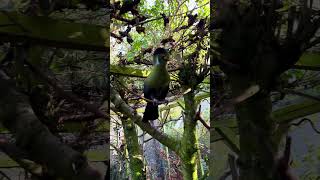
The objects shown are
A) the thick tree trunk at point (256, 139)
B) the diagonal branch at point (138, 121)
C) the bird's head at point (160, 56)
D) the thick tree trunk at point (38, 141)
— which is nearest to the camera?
the thick tree trunk at point (38, 141)

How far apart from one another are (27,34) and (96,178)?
97cm

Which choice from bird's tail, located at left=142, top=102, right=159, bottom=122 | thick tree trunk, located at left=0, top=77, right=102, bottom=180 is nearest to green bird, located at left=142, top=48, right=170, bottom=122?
bird's tail, located at left=142, top=102, right=159, bottom=122

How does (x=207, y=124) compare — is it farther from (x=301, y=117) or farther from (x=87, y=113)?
(x=87, y=113)

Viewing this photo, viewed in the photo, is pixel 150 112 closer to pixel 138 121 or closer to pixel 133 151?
pixel 138 121

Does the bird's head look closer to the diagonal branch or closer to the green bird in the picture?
the green bird

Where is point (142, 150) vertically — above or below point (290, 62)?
below

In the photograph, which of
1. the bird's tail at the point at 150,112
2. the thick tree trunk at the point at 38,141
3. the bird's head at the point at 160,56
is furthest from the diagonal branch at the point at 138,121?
the thick tree trunk at the point at 38,141

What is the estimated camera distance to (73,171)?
0.44 m

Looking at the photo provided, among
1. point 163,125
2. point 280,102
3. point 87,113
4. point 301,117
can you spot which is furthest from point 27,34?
point 301,117

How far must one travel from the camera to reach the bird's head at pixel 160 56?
5.33ft

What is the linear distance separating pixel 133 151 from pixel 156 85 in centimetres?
27

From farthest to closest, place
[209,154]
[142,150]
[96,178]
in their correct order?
[142,150] < [209,154] < [96,178]

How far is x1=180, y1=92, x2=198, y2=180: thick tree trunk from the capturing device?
5.25 ft

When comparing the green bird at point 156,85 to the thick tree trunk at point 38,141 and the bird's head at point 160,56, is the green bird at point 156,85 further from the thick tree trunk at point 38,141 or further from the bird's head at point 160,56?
the thick tree trunk at point 38,141
